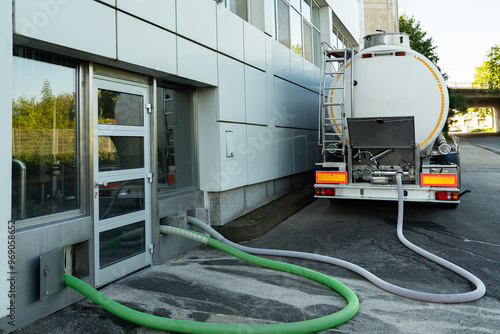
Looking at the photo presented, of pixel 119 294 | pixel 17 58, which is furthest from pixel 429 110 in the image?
pixel 17 58

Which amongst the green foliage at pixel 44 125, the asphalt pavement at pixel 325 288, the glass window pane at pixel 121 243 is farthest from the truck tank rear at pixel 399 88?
the green foliage at pixel 44 125

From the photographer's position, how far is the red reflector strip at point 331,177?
278 inches

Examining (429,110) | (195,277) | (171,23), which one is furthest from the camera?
(429,110)

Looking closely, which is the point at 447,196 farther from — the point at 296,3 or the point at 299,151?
the point at 296,3

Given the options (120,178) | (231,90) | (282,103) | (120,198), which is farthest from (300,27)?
(120,198)

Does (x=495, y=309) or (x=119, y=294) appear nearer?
A: (x=495, y=309)

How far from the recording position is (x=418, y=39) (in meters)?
39.7

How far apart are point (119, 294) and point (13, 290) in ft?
3.68

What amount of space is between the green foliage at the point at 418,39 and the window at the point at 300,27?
30.3 m

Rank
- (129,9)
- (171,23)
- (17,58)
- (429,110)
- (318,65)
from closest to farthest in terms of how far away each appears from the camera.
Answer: (17,58), (129,9), (171,23), (429,110), (318,65)

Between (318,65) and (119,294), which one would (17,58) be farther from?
(318,65)

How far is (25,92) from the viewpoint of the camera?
346 centimetres

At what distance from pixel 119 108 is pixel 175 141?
50.2 inches

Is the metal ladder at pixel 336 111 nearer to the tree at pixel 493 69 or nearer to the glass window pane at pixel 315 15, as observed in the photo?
the glass window pane at pixel 315 15
